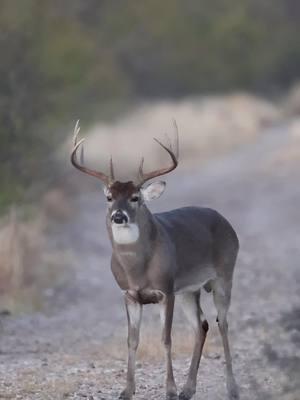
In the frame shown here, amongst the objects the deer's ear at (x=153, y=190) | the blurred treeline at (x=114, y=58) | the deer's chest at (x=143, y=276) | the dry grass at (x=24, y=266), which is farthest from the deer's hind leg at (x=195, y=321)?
the blurred treeline at (x=114, y=58)

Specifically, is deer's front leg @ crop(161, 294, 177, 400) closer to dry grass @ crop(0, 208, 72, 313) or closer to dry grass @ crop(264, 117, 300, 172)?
dry grass @ crop(0, 208, 72, 313)

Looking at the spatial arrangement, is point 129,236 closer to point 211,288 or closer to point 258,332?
point 211,288

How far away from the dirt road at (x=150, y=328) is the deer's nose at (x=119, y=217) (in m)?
1.40

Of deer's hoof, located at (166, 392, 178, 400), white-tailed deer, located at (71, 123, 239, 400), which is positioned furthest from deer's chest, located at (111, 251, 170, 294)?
deer's hoof, located at (166, 392, 178, 400)

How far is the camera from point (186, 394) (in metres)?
10.7

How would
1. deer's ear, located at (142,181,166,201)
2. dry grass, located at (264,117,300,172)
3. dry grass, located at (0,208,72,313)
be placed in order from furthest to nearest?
dry grass, located at (264,117,300,172), dry grass, located at (0,208,72,313), deer's ear, located at (142,181,166,201)

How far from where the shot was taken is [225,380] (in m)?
11.2

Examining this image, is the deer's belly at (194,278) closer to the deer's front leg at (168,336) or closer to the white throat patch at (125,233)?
the deer's front leg at (168,336)

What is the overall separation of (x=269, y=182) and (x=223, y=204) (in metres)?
3.56

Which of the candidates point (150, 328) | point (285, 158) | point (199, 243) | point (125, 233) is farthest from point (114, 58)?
point (125, 233)

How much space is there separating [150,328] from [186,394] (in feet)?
13.2

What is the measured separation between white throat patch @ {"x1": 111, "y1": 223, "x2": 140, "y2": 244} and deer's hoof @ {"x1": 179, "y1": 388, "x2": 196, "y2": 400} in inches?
49.1

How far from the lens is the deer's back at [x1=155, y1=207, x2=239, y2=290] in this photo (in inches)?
420

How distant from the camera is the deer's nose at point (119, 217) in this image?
32.6ft
